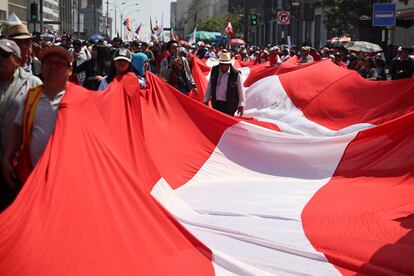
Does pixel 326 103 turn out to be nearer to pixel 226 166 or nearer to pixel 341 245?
pixel 226 166

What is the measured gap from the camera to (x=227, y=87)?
458 inches

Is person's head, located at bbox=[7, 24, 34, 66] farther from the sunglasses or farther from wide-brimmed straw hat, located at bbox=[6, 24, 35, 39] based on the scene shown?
the sunglasses

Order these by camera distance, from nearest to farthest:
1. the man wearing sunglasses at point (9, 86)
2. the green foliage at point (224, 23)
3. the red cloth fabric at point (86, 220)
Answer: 1. the red cloth fabric at point (86, 220)
2. the man wearing sunglasses at point (9, 86)
3. the green foliage at point (224, 23)

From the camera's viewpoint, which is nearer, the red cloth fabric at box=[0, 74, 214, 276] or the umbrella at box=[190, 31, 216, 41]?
the red cloth fabric at box=[0, 74, 214, 276]

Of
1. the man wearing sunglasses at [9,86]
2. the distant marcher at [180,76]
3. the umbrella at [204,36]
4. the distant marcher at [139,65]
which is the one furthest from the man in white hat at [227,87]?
the umbrella at [204,36]

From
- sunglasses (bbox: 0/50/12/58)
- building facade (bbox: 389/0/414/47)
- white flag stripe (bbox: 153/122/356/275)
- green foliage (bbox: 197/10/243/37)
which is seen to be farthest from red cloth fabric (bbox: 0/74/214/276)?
green foliage (bbox: 197/10/243/37)

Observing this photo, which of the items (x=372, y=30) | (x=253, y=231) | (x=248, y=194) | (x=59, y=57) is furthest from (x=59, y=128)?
(x=372, y=30)

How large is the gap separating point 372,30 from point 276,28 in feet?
154

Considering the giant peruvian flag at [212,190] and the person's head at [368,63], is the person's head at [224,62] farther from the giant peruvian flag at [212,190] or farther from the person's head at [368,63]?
the person's head at [368,63]

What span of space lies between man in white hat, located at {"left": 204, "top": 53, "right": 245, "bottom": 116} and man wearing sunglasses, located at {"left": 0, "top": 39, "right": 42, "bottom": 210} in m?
6.04

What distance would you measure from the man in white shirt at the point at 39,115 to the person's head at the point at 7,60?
A: 47cm

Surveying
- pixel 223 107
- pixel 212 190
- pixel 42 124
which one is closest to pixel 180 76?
pixel 223 107

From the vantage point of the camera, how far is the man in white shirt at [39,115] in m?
5.17

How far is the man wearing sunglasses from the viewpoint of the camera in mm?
5523
